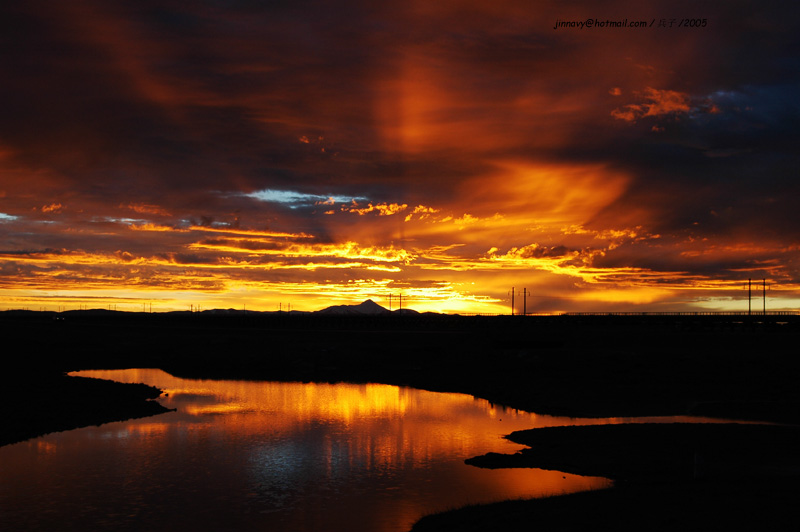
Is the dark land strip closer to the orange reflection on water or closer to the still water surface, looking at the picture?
the orange reflection on water

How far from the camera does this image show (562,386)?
54469mm

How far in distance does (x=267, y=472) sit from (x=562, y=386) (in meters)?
33.5

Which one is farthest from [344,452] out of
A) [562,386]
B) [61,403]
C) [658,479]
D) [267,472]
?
[562,386]

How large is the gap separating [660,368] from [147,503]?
48.9 m

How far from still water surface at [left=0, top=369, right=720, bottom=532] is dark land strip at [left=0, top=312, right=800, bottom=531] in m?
2.58

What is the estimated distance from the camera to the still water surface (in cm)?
2178

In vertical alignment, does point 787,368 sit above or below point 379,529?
above

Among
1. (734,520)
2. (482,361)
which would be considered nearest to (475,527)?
(734,520)

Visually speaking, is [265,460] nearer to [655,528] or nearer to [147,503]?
[147,503]

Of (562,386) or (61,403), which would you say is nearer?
(61,403)

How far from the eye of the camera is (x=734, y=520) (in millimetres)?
18500

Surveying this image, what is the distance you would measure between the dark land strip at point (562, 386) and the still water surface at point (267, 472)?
258 cm

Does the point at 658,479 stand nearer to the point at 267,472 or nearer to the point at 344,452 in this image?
the point at 344,452

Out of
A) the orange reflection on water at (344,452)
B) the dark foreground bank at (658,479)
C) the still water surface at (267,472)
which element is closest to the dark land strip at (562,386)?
the dark foreground bank at (658,479)
